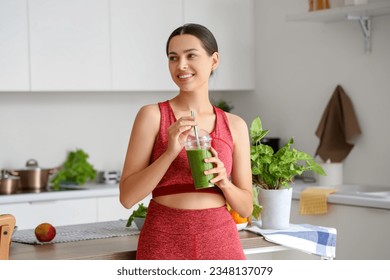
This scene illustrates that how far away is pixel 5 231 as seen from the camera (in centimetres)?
238

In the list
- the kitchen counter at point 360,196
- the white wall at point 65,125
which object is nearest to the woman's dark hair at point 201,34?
the kitchen counter at point 360,196

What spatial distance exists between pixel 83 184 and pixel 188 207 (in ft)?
10.3

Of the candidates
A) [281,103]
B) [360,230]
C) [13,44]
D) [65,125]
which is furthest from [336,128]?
[13,44]

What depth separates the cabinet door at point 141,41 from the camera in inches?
204

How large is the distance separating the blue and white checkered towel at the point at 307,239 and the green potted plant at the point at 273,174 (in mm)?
66

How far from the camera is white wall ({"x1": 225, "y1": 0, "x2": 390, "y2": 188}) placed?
15.7ft

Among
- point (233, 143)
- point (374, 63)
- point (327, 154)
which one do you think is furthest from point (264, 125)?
point (233, 143)

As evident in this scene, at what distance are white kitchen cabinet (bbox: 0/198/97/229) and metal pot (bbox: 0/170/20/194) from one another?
0.14m

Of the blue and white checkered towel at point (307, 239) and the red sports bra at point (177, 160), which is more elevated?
the red sports bra at point (177, 160)

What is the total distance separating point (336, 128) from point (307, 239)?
87.4 inches

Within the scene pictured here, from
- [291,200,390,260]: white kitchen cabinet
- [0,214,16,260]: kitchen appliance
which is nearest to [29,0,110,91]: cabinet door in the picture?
[291,200,390,260]: white kitchen cabinet

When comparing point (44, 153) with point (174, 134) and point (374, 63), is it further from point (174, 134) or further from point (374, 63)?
point (174, 134)

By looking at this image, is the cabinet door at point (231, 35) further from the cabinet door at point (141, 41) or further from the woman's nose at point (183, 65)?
the woman's nose at point (183, 65)

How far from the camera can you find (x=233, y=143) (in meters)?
2.33
